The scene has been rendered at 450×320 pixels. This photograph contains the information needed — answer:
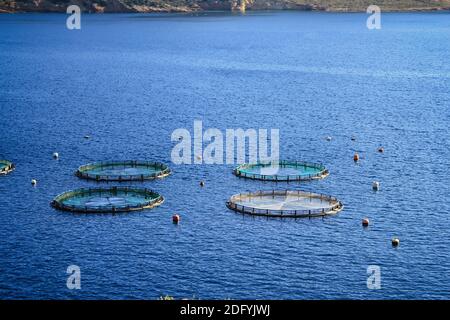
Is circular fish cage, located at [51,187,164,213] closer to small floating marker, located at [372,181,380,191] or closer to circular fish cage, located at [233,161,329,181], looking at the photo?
circular fish cage, located at [233,161,329,181]

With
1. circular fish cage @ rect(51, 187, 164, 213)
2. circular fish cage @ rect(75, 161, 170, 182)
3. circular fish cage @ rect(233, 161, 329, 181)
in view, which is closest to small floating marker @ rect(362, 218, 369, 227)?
circular fish cage @ rect(233, 161, 329, 181)

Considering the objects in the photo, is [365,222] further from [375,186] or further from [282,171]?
[282,171]

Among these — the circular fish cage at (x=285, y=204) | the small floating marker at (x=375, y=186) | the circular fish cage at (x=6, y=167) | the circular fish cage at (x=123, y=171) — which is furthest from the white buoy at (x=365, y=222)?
the circular fish cage at (x=6, y=167)

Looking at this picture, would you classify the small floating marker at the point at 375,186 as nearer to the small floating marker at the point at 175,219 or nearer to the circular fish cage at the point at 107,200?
the circular fish cage at the point at 107,200
